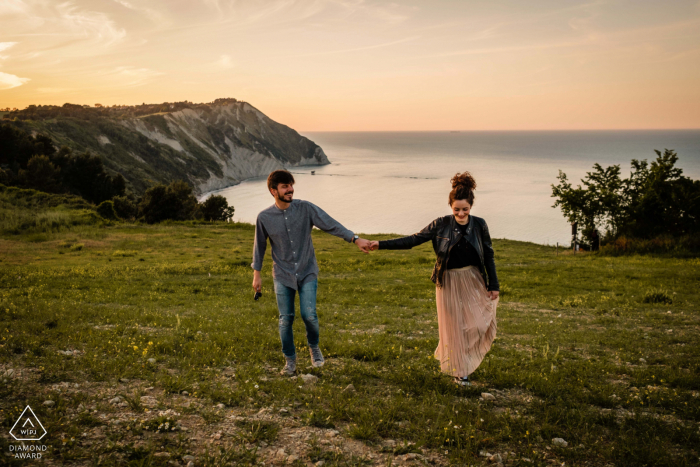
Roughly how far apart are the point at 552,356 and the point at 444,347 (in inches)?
110

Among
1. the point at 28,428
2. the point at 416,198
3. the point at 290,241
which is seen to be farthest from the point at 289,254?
the point at 416,198

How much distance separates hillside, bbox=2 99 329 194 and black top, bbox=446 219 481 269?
313ft

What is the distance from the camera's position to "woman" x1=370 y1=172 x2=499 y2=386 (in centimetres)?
634

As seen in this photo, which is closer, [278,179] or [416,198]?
[278,179]

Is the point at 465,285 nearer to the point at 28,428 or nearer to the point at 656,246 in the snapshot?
the point at 28,428

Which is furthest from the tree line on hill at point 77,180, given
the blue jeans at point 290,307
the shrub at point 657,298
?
the blue jeans at point 290,307

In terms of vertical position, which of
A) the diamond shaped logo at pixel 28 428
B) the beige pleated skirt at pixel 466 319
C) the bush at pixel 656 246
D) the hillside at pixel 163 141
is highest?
the hillside at pixel 163 141

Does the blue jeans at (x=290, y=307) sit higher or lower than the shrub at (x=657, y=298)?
higher

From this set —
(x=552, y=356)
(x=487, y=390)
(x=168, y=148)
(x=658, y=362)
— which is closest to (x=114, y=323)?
(x=487, y=390)

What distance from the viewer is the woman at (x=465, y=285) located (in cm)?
634

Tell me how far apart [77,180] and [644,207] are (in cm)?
7796

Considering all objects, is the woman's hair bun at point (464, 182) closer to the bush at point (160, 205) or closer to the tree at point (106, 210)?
the tree at point (106, 210)

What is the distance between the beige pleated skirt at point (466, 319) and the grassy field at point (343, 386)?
408mm

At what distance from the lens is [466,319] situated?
6492mm
